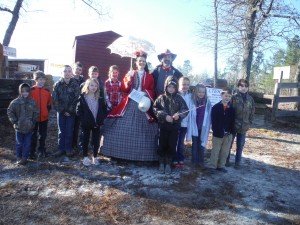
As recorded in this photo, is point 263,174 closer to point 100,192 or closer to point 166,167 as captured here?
point 166,167

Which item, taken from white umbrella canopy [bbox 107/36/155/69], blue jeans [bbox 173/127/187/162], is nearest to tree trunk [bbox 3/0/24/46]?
white umbrella canopy [bbox 107/36/155/69]

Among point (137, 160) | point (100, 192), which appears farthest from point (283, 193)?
point (100, 192)

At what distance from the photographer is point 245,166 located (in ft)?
18.5

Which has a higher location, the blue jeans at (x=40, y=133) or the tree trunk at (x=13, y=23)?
the tree trunk at (x=13, y=23)

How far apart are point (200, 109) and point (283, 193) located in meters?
1.85

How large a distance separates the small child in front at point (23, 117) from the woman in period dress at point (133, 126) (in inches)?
48.0

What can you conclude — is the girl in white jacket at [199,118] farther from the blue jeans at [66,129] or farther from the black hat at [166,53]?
the blue jeans at [66,129]

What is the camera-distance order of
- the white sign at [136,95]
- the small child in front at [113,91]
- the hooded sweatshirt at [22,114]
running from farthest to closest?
the small child in front at [113,91], the white sign at [136,95], the hooded sweatshirt at [22,114]

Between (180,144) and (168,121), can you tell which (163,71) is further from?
(180,144)

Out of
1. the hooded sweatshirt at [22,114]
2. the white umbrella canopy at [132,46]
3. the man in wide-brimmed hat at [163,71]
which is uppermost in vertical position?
the white umbrella canopy at [132,46]

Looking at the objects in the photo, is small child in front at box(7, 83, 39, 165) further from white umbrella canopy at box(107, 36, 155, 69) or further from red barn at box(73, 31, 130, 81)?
red barn at box(73, 31, 130, 81)

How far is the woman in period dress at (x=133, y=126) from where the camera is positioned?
16.7 ft

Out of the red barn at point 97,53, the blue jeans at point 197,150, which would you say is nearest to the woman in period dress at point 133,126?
the blue jeans at point 197,150

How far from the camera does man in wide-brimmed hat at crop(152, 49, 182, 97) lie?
552 centimetres
